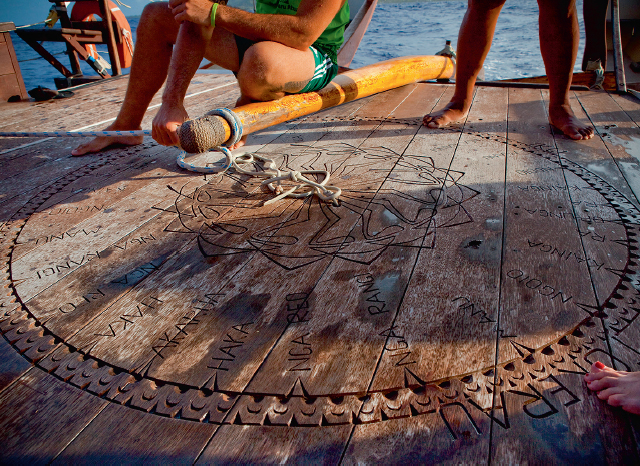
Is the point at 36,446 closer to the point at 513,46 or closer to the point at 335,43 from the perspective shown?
the point at 335,43

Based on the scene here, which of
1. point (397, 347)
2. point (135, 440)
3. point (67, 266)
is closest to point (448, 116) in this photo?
point (397, 347)

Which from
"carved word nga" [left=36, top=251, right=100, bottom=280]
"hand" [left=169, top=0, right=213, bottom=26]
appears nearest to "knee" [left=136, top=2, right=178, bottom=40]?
"hand" [left=169, top=0, right=213, bottom=26]

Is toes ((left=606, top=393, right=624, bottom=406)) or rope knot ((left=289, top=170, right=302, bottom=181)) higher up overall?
rope knot ((left=289, top=170, right=302, bottom=181))

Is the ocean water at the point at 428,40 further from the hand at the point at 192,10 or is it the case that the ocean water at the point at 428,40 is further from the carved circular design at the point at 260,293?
the carved circular design at the point at 260,293

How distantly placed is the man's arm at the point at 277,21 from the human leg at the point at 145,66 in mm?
387

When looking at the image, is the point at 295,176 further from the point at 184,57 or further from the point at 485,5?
the point at 485,5

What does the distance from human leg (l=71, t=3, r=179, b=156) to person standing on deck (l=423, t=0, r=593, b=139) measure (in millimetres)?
1550

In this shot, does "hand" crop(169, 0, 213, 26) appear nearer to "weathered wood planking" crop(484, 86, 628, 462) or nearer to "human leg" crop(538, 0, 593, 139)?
"weathered wood planking" crop(484, 86, 628, 462)

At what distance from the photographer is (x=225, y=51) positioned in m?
2.25

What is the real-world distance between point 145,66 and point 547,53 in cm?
225

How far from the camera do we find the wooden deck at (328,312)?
0.83 m

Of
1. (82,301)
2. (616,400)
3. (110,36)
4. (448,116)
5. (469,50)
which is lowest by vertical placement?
(616,400)

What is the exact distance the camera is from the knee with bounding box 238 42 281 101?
205 centimetres

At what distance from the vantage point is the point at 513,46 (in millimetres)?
13961
